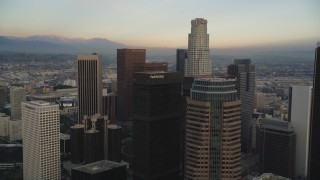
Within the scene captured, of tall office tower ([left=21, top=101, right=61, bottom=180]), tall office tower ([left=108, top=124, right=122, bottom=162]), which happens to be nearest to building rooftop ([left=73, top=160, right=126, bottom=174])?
tall office tower ([left=21, top=101, right=61, bottom=180])

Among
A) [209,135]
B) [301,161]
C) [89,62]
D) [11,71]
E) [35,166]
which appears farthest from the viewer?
[89,62]

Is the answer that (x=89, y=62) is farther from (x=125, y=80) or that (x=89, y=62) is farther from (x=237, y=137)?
(x=237, y=137)

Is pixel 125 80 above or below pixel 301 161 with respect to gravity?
above

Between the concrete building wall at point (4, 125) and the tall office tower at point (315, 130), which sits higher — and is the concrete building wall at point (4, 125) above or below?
below

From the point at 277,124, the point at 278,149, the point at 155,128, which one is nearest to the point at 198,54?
the point at 277,124

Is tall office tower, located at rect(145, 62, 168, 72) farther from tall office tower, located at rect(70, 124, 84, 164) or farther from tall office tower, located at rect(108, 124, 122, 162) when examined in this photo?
tall office tower, located at rect(70, 124, 84, 164)

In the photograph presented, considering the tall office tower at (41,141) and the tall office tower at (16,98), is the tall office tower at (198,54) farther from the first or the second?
the tall office tower at (16,98)

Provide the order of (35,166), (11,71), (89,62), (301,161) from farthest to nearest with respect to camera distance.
Answer: 1. (89,62)
2. (11,71)
3. (301,161)
4. (35,166)

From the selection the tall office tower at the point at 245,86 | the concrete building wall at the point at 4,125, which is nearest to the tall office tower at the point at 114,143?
the tall office tower at the point at 245,86

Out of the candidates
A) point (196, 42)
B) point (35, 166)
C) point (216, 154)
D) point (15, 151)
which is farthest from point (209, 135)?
point (196, 42)
